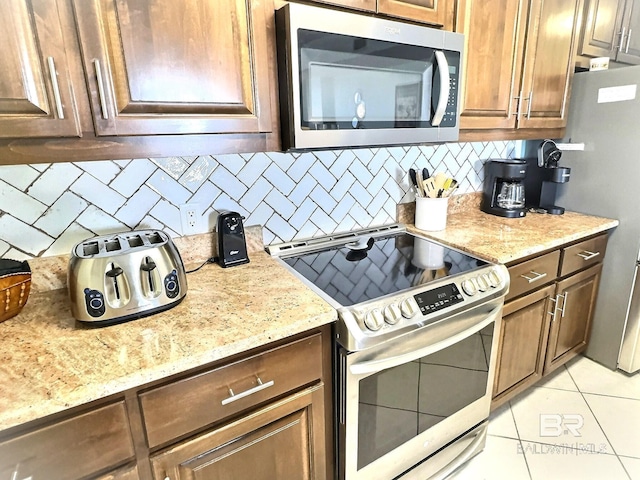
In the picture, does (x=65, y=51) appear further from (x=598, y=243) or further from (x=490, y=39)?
(x=598, y=243)

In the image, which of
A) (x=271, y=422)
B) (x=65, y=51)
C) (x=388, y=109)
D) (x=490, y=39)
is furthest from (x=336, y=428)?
(x=490, y=39)

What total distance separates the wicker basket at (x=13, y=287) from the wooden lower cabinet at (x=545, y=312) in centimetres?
164

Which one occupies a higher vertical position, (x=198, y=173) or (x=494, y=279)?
(x=198, y=173)

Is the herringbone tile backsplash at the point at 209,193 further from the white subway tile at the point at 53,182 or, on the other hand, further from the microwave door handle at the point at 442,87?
the microwave door handle at the point at 442,87

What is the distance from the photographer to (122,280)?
961mm

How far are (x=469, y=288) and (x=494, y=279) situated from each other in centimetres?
15

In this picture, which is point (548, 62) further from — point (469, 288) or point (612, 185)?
point (469, 288)

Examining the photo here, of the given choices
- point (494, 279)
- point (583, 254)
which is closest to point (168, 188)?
point (494, 279)

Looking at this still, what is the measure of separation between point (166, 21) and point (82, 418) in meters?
0.93

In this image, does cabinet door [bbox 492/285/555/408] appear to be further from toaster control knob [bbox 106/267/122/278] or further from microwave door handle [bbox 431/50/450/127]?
toaster control knob [bbox 106/267/122/278]

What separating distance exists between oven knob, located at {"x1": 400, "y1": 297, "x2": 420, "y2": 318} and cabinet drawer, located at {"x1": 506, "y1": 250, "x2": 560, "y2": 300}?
1.94 feet

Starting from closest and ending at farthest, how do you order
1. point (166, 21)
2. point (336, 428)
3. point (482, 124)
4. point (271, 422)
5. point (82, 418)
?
1. point (82, 418)
2. point (166, 21)
3. point (271, 422)
4. point (336, 428)
5. point (482, 124)

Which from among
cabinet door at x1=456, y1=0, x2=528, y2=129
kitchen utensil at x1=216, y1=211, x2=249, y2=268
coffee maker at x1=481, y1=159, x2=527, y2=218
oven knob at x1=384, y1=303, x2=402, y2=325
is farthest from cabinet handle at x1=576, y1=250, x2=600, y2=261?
kitchen utensil at x1=216, y1=211, x2=249, y2=268

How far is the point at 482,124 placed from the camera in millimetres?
1573
